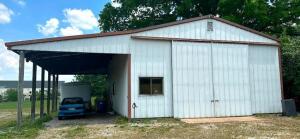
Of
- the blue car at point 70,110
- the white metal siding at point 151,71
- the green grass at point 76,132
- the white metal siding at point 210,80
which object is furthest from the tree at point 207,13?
the green grass at point 76,132

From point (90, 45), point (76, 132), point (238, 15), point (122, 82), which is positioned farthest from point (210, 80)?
point (238, 15)

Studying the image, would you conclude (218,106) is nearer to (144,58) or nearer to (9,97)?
(144,58)

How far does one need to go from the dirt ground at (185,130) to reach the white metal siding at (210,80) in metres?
1.83

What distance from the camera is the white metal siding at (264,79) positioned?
1890cm

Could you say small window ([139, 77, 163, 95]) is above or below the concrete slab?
above

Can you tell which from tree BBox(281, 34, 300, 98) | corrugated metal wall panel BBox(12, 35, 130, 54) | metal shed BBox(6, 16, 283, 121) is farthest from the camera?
tree BBox(281, 34, 300, 98)

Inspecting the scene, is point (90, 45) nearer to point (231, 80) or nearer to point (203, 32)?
point (203, 32)

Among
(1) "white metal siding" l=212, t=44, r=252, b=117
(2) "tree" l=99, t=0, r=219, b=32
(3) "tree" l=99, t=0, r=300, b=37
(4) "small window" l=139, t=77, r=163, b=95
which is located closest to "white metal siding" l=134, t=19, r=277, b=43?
(1) "white metal siding" l=212, t=44, r=252, b=117

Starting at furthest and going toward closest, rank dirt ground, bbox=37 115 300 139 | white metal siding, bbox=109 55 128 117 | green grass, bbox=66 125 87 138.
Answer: white metal siding, bbox=109 55 128 117, green grass, bbox=66 125 87 138, dirt ground, bbox=37 115 300 139

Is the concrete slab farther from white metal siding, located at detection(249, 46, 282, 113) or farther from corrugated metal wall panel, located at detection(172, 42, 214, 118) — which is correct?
white metal siding, located at detection(249, 46, 282, 113)

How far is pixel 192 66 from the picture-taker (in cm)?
1778

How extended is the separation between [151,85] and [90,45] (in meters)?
3.85

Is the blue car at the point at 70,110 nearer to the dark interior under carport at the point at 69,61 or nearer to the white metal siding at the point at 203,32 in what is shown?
the dark interior under carport at the point at 69,61

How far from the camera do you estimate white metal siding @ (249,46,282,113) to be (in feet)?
62.0
